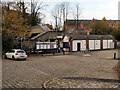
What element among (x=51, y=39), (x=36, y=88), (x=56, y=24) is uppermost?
(x=56, y=24)

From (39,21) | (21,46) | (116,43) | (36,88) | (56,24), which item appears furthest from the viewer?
(56,24)

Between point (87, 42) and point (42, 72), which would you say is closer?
point (42, 72)

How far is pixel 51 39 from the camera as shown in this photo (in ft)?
122

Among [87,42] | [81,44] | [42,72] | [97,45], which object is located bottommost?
[42,72]

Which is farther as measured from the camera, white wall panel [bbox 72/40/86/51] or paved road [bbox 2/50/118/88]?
white wall panel [bbox 72/40/86/51]

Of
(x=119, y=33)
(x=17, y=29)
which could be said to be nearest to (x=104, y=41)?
(x=119, y=33)

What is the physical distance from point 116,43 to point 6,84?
40093 mm

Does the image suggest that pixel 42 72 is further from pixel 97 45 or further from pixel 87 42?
pixel 97 45

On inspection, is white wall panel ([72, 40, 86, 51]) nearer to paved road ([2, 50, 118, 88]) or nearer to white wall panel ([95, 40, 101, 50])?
white wall panel ([95, 40, 101, 50])

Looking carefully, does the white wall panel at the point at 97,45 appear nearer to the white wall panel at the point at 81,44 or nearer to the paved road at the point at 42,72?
the white wall panel at the point at 81,44

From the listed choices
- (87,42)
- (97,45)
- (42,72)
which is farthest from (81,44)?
(42,72)

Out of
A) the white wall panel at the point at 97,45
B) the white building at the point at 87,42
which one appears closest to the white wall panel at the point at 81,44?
the white building at the point at 87,42

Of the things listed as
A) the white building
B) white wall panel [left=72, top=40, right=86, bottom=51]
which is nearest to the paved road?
the white building

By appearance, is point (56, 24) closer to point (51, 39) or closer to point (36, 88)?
point (51, 39)
